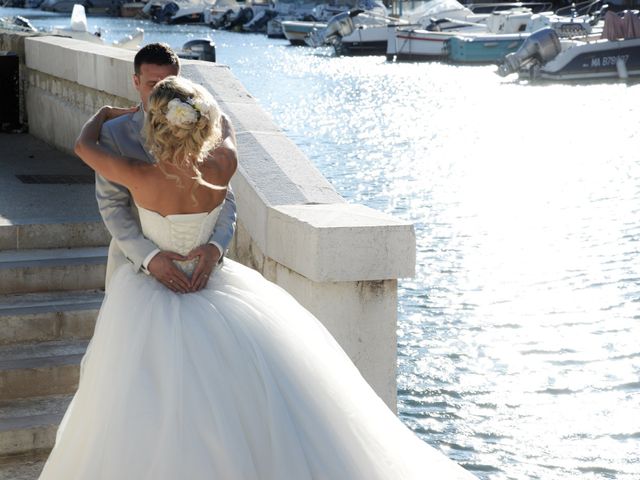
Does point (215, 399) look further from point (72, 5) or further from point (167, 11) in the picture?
point (72, 5)

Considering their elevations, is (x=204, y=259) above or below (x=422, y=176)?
above

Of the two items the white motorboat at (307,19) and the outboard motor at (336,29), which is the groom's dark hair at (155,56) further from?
the white motorboat at (307,19)

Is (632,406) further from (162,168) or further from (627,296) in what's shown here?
(162,168)

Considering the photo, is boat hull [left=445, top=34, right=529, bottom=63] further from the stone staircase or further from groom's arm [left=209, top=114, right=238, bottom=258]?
groom's arm [left=209, top=114, right=238, bottom=258]

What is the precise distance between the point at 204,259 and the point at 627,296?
31.6ft

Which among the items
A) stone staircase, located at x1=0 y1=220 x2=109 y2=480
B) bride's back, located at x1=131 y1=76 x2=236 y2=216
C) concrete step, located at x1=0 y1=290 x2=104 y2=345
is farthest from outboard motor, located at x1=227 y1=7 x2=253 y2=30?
bride's back, located at x1=131 y1=76 x2=236 y2=216

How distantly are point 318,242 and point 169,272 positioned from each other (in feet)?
3.27

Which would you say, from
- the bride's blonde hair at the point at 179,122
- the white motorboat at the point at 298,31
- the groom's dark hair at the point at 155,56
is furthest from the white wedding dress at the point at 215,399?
the white motorboat at the point at 298,31

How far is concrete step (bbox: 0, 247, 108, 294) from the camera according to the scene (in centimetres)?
648

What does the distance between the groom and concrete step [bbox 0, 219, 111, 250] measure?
8.30 ft

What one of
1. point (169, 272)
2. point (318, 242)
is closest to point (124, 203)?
point (169, 272)

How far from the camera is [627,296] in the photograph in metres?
13.0

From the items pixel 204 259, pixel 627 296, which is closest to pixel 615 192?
pixel 627 296

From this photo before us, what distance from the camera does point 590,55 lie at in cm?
4603
